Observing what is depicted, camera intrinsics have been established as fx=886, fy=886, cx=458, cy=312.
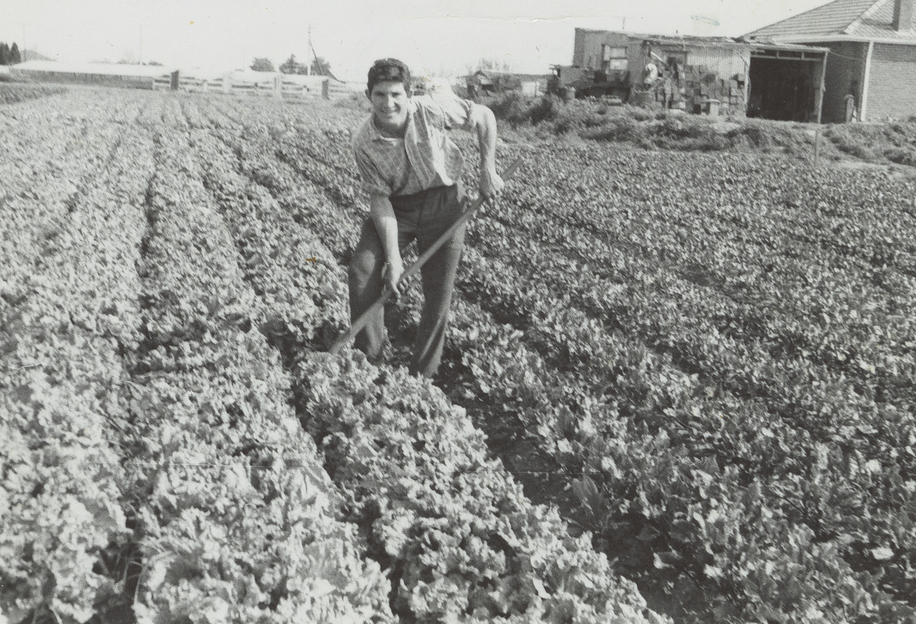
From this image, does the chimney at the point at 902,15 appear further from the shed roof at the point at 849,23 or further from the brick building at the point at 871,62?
the shed roof at the point at 849,23

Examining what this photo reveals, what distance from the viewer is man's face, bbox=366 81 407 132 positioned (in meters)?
4.54

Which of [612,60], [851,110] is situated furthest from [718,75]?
[851,110]

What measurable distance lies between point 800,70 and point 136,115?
22.4 m

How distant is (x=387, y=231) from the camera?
5.02 m

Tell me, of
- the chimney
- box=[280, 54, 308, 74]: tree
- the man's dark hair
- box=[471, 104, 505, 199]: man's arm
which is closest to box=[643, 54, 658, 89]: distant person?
the chimney

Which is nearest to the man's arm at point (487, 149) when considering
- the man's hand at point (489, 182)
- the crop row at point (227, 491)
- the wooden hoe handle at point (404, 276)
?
the man's hand at point (489, 182)

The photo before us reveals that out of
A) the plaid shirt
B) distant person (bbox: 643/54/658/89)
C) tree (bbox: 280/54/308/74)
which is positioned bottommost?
the plaid shirt

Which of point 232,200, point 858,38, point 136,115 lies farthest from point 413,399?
point 858,38

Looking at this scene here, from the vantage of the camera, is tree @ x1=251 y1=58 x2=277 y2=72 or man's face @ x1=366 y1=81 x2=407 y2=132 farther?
tree @ x1=251 y1=58 x2=277 y2=72

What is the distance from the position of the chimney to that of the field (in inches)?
943

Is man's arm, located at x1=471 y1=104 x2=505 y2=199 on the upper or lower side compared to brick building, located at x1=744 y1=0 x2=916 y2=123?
lower

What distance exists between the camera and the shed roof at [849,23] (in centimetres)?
2983

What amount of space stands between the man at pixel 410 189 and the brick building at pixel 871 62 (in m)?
27.7

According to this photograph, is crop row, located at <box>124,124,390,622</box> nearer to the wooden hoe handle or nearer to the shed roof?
the wooden hoe handle
